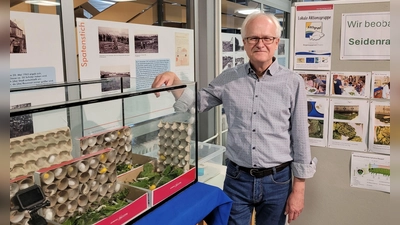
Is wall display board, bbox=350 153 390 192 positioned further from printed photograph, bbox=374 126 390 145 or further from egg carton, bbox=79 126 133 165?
egg carton, bbox=79 126 133 165

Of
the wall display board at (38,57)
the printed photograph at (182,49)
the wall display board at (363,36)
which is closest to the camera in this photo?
the wall display board at (38,57)

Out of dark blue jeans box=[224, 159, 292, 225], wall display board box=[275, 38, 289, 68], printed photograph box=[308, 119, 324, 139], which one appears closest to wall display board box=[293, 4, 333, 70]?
printed photograph box=[308, 119, 324, 139]

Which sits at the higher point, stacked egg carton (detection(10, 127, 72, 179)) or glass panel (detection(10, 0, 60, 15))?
glass panel (detection(10, 0, 60, 15))

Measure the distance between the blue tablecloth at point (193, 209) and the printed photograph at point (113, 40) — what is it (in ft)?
3.25

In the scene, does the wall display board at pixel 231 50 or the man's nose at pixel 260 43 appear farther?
the wall display board at pixel 231 50

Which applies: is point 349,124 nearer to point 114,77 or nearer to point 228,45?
point 114,77

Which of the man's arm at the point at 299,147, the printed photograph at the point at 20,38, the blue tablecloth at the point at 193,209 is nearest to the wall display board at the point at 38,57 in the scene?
the printed photograph at the point at 20,38

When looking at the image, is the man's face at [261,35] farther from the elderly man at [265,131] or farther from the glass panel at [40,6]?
the glass panel at [40,6]

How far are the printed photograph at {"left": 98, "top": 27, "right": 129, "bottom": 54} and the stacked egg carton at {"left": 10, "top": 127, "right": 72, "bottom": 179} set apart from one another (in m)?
0.80

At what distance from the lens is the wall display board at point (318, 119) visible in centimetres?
204

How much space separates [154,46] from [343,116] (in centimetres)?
133

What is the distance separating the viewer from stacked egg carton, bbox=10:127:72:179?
3.76ft

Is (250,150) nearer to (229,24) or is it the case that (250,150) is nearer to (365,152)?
(365,152)

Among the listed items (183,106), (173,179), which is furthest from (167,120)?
(173,179)
